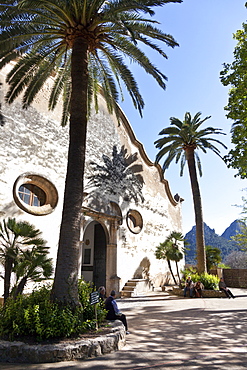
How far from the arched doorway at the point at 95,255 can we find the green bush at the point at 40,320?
39.8 ft

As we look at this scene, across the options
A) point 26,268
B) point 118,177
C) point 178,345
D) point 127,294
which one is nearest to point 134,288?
point 127,294

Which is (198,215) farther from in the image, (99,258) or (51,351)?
(51,351)

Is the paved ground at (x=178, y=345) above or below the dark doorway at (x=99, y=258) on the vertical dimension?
below

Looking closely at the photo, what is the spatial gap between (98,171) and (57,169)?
130 inches

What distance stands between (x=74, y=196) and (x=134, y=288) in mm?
11594

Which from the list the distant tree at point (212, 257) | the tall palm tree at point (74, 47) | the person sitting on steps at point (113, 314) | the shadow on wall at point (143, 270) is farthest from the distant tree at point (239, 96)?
the distant tree at point (212, 257)

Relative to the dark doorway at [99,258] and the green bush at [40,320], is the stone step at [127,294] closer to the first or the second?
the dark doorway at [99,258]

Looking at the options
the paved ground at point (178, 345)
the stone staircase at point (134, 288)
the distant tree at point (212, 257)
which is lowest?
the paved ground at point (178, 345)

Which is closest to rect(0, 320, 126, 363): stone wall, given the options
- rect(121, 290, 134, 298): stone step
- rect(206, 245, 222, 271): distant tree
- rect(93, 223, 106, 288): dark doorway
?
rect(121, 290, 134, 298): stone step

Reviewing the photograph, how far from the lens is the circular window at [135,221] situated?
1928 centimetres

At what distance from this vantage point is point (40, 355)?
16.4 ft

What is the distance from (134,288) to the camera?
17.0 m

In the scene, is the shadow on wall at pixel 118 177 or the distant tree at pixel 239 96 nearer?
the distant tree at pixel 239 96

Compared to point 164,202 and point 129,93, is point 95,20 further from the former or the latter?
point 164,202
